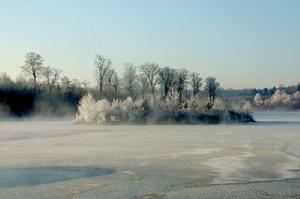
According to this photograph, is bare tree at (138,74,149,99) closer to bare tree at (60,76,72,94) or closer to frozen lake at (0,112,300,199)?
bare tree at (60,76,72,94)

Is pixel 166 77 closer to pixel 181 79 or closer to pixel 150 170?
pixel 181 79

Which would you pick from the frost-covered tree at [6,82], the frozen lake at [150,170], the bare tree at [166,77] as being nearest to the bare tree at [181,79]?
the bare tree at [166,77]

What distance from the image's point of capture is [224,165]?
42.7ft

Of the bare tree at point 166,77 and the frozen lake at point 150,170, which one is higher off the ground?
the bare tree at point 166,77

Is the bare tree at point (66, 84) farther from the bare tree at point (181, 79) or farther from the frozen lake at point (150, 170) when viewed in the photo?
the frozen lake at point (150, 170)

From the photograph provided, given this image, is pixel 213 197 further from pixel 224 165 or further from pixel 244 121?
pixel 244 121

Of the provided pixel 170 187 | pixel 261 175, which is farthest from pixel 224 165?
pixel 170 187

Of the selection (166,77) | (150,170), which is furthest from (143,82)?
(150,170)

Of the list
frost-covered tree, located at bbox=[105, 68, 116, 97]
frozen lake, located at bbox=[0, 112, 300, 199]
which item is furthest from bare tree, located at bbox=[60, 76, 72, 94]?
frozen lake, located at bbox=[0, 112, 300, 199]

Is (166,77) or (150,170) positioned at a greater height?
(166,77)

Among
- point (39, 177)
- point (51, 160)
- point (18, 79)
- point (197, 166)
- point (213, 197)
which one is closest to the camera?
point (213, 197)

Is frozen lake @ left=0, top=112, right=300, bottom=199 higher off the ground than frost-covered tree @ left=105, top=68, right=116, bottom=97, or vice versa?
frost-covered tree @ left=105, top=68, right=116, bottom=97

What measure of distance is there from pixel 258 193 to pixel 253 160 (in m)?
4.95

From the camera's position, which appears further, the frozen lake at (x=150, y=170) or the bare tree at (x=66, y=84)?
the bare tree at (x=66, y=84)
